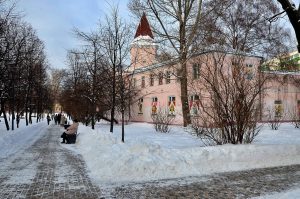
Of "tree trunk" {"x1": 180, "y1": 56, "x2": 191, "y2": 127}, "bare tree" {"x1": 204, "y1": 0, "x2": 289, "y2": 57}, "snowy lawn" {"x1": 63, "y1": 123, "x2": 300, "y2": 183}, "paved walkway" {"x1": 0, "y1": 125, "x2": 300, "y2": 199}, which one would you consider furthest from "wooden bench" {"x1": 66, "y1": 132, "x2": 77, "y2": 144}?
"bare tree" {"x1": 204, "y1": 0, "x2": 289, "y2": 57}

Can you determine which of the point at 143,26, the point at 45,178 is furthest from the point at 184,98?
the point at 45,178

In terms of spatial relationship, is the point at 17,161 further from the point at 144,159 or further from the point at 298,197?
the point at 298,197

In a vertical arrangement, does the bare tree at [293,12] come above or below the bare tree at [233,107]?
above

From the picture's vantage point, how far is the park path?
7.36 meters

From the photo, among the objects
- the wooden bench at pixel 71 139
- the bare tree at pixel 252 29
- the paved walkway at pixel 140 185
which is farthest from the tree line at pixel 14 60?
the bare tree at pixel 252 29

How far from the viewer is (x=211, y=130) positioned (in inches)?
520

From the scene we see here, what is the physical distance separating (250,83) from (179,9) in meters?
17.3

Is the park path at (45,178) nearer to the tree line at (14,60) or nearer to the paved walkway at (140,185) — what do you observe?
the paved walkway at (140,185)

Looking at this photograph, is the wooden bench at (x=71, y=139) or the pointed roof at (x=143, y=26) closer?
the wooden bench at (x=71, y=139)

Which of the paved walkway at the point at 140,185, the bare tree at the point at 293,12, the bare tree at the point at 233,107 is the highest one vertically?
the bare tree at the point at 293,12

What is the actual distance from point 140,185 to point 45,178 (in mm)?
2538

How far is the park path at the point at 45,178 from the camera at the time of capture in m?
7.36

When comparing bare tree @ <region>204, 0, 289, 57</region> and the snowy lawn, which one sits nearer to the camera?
the snowy lawn

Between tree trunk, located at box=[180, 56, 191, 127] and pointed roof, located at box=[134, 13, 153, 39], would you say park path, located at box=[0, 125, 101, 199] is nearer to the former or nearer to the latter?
tree trunk, located at box=[180, 56, 191, 127]
